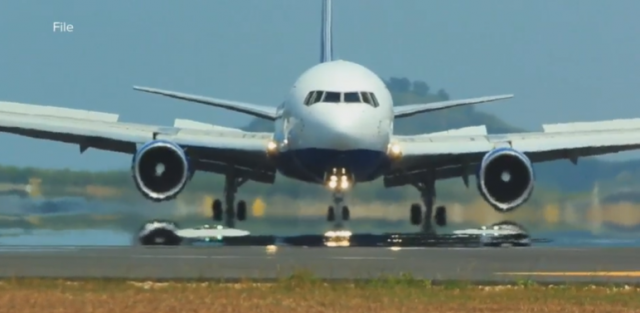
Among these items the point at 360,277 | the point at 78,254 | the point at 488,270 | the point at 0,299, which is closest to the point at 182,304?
the point at 0,299

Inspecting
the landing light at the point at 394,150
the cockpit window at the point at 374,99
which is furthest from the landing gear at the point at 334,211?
the cockpit window at the point at 374,99

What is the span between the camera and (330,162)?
36.4 metres

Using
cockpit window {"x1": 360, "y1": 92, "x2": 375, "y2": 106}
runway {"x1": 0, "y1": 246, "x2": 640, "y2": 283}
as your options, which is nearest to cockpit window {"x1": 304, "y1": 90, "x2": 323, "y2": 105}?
cockpit window {"x1": 360, "y1": 92, "x2": 375, "y2": 106}

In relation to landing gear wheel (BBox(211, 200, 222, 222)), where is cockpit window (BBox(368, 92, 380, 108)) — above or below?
above

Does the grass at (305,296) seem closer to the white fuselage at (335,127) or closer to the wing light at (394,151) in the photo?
the white fuselage at (335,127)

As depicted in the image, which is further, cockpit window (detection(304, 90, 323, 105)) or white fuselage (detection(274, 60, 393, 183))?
cockpit window (detection(304, 90, 323, 105))

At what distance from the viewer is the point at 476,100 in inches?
1565

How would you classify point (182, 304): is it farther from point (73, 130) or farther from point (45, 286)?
point (73, 130)

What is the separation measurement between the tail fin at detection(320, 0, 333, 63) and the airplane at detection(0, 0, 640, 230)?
28.7 ft

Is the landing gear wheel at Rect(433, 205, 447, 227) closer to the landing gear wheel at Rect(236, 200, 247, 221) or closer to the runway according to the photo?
the landing gear wheel at Rect(236, 200, 247, 221)

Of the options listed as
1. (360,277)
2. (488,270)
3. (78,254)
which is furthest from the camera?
(78,254)

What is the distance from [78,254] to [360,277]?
6.98 metres

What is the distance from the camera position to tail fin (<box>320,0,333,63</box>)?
50234mm

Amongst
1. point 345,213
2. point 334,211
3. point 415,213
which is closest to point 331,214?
point 334,211
